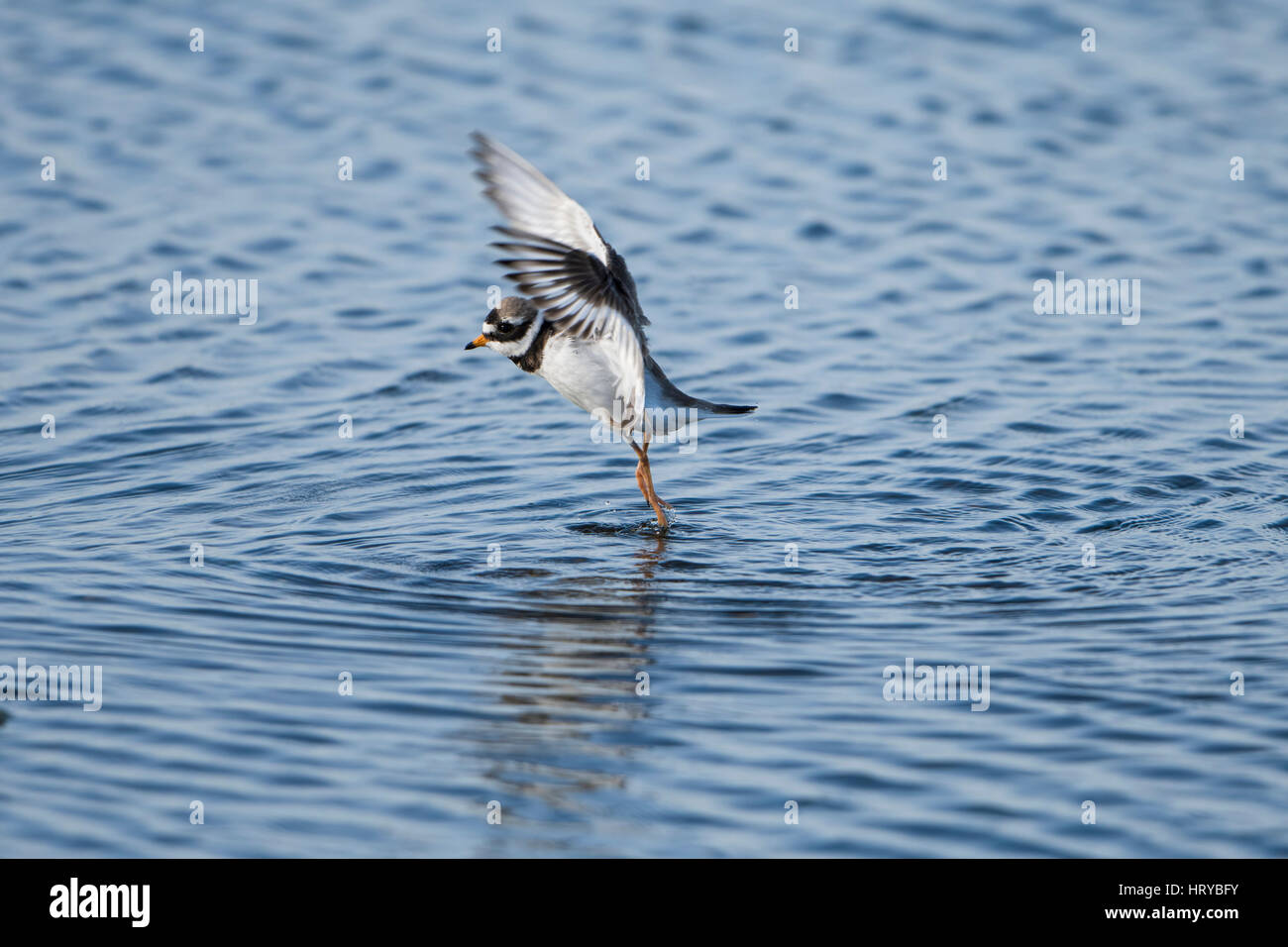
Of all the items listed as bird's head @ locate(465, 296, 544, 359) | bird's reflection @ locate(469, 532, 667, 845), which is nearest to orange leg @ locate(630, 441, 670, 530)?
bird's reflection @ locate(469, 532, 667, 845)

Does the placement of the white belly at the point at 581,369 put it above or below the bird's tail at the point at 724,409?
above

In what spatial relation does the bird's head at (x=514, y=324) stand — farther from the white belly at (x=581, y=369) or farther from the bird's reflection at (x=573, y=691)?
the bird's reflection at (x=573, y=691)

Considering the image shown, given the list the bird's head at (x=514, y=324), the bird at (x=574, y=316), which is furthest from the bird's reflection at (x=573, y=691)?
the bird's head at (x=514, y=324)

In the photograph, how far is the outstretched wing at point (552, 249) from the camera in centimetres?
879

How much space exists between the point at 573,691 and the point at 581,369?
2.97 m

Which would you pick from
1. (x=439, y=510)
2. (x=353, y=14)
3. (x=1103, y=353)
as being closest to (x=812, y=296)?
(x=1103, y=353)

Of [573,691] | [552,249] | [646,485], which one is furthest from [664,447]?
[573,691]

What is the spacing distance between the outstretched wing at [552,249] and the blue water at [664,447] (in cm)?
169

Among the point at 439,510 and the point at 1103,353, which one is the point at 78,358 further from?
the point at 1103,353

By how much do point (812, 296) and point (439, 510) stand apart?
6445mm

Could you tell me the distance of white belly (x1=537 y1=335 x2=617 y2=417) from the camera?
10.3 meters

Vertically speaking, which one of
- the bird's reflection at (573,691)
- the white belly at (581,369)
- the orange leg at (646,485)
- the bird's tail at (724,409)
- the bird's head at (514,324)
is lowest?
Result: the bird's reflection at (573,691)

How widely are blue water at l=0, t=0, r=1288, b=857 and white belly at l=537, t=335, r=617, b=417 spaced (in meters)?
0.92

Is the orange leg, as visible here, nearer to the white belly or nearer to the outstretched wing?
the white belly
